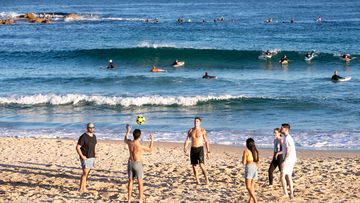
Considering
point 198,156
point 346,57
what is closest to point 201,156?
point 198,156

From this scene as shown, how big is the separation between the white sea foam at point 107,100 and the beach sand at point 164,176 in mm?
8839

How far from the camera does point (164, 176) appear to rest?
14.8 metres

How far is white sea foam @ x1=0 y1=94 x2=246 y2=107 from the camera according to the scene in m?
28.0

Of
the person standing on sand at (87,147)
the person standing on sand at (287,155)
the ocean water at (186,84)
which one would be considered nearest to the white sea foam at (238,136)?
the ocean water at (186,84)

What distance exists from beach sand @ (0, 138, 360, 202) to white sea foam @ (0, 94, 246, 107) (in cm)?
884

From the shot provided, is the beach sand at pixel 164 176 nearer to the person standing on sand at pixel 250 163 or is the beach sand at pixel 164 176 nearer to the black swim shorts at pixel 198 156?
the black swim shorts at pixel 198 156

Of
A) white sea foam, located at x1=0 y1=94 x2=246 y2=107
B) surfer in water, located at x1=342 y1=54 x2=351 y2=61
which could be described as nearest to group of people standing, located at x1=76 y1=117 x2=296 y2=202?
white sea foam, located at x1=0 y1=94 x2=246 y2=107


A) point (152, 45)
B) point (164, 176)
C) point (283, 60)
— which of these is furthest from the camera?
point (152, 45)

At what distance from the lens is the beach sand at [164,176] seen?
1295 cm

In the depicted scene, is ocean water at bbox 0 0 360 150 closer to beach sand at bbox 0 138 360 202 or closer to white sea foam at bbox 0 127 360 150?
white sea foam at bbox 0 127 360 150

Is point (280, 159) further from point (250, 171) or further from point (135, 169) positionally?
point (135, 169)

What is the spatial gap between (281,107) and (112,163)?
38.1ft

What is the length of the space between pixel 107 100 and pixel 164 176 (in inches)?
560

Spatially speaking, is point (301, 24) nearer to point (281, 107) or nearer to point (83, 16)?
point (83, 16)
